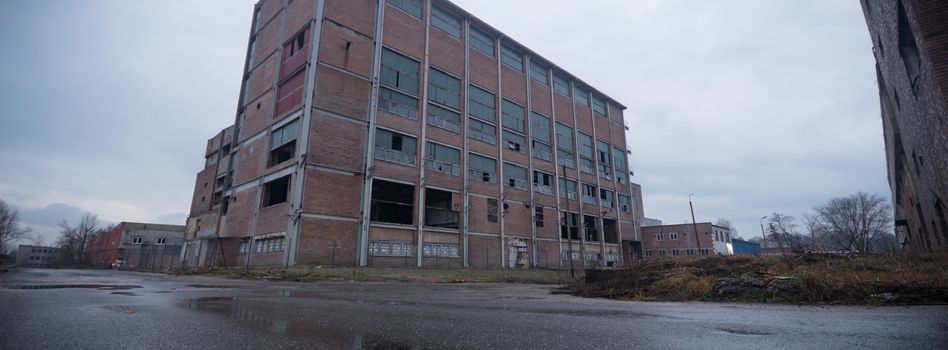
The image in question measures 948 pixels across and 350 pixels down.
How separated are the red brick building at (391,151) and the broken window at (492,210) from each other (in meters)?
0.12

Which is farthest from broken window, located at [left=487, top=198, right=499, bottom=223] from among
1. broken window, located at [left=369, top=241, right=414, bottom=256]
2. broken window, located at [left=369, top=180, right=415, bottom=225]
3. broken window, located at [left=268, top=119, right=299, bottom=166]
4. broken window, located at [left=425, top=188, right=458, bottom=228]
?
broken window, located at [left=268, top=119, right=299, bottom=166]

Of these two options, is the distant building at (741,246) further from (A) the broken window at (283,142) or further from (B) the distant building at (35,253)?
(B) the distant building at (35,253)

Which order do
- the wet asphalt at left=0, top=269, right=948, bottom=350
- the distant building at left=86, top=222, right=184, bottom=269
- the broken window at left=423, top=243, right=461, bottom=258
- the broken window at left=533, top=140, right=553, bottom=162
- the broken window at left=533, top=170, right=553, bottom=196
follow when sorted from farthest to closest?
the distant building at left=86, top=222, right=184, bottom=269, the broken window at left=533, top=140, right=553, bottom=162, the broken window at left=533, top=170, right=553, bottom=196, the broken window at left=423, top=243, right=461, bottom=258, the wet asphalt at left=0, top=269, right=948, bottom=350

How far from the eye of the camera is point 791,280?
590cm

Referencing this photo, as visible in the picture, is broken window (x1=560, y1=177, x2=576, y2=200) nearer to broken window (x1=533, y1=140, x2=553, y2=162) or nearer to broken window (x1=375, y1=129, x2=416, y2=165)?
broken window (x1=533, y1=140, x2=553, y2=162)

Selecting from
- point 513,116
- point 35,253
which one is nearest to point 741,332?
point 513,116

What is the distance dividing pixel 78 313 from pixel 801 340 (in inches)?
244

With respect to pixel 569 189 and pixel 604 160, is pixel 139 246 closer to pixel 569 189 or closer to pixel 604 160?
pixel 569 189

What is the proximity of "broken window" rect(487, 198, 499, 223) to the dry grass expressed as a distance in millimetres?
23503

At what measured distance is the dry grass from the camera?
5.10 metres

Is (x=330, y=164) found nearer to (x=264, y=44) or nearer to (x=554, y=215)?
(x=264, y=44)

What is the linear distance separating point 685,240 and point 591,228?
21027 millimetres

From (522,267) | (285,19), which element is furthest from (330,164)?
(522,267)

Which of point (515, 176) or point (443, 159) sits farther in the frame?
point (515, 176)
